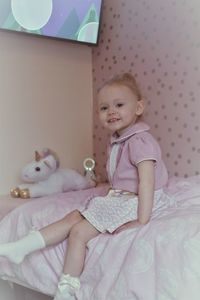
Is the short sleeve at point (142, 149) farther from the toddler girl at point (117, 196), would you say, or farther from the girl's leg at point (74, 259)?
the girl's leg at point (74, 259)

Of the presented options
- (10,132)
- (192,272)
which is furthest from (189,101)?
(192,272)

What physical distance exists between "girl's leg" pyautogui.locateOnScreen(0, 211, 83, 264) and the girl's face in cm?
34

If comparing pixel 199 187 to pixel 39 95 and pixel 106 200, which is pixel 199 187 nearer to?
pixel 106 200

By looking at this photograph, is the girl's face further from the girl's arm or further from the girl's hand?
the girl's hand

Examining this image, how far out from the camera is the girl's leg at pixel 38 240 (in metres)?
1.39

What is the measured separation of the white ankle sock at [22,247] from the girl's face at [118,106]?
44cm

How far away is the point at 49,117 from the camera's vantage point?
2152 millimetres

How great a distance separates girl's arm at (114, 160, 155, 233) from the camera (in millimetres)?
1381

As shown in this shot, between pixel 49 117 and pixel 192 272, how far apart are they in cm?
120

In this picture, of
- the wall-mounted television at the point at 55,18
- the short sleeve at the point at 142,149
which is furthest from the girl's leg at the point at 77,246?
the wall-mounted television at the point at 55,18

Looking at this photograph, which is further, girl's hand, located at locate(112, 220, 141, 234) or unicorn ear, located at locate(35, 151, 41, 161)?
unicorn ear, located at locate(35, 151, 41, 161)

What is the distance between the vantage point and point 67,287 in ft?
4.39

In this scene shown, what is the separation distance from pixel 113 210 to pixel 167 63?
85cm

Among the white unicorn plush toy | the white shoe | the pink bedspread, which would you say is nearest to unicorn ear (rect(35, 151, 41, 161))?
the white unicorn plush toy
